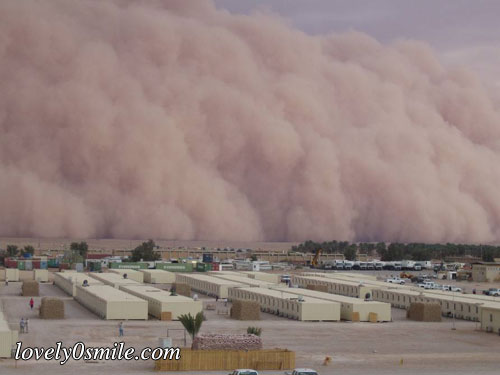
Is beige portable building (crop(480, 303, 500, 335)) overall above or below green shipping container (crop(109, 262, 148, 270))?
below

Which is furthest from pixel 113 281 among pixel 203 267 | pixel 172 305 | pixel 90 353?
pixel 90 353

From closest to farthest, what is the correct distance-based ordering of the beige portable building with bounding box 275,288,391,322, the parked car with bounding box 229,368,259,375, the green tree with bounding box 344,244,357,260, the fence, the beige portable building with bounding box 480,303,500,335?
the parked car with bounding box 229,368,259,375 → the fence → the beige portable building with bounding box 480,303,500,335 → the beige portable building with bounding box 275,288,391,322 → the green tree with bounding box 344,244,357,260

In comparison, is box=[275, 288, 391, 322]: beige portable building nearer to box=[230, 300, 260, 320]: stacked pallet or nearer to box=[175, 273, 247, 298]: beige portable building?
box=[230, 300, 260, 320]: stacked pallet

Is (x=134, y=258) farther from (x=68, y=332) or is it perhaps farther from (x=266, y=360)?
(x=266, y=360)

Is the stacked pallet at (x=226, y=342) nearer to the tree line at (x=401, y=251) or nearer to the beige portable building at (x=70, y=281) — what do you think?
the beige portable building at (x=70, y=281)

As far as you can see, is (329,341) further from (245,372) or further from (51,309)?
(51,309)

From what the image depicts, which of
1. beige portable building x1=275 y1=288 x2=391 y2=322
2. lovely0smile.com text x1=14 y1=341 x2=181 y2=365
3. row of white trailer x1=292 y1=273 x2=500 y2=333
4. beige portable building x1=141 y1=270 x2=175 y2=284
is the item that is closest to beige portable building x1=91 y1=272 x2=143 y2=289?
beige portable building x1=141 y1=270 x2=175 y2=284
